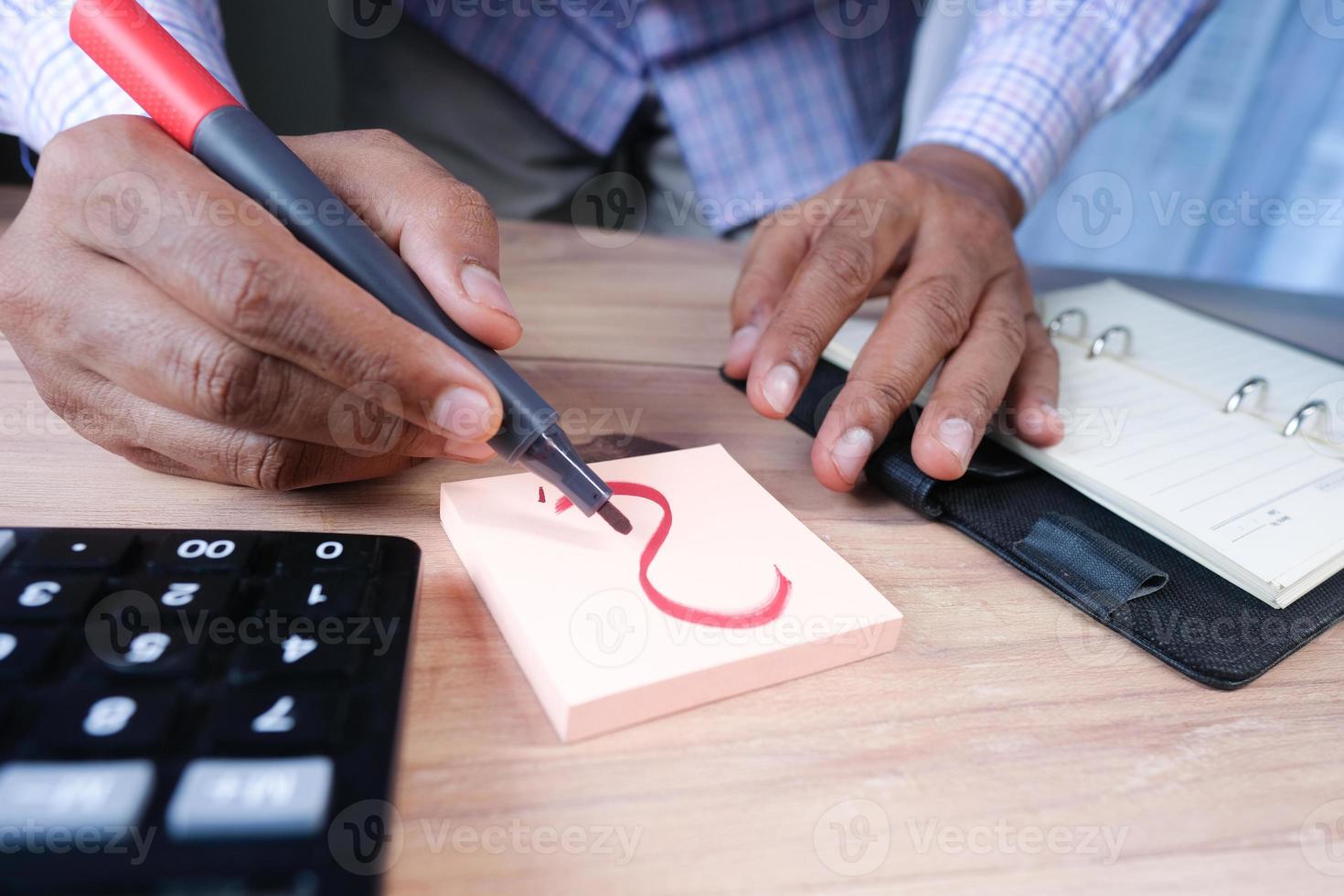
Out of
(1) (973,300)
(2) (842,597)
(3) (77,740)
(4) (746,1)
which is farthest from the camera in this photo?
(4) (746,1)

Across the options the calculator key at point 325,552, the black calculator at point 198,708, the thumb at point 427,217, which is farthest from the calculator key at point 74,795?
the thumb at point 427,217

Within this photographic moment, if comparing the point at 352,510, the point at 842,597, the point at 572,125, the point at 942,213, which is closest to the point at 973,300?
the point at 942,213

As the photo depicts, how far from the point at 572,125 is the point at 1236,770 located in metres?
0.91

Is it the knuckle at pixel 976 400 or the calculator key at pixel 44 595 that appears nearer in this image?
the calculator key at pixel 44 595

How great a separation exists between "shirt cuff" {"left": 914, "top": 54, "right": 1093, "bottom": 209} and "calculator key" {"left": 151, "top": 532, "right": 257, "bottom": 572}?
77cm

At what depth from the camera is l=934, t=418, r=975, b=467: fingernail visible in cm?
47

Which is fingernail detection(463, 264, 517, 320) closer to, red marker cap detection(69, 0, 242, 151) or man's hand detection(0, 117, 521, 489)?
man's hand detection(0, 117, 521, 489)

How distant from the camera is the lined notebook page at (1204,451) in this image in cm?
43

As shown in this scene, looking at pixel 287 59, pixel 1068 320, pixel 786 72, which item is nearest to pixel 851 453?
pixel 1068 320

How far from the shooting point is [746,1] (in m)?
0.95

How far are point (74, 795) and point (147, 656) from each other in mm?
58

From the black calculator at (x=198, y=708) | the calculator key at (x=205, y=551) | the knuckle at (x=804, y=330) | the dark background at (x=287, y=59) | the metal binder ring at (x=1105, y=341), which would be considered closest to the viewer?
the black calculator at (x=198, y=708)

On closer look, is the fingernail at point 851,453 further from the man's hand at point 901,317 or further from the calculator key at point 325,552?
the calculator key at point 325,552

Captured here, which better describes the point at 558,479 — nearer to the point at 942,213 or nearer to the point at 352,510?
the point at 352,510
